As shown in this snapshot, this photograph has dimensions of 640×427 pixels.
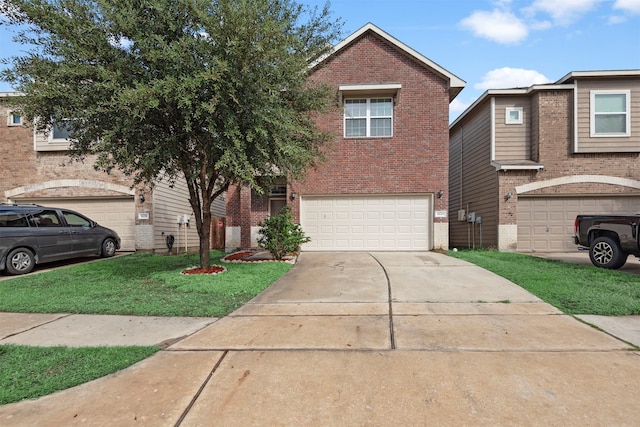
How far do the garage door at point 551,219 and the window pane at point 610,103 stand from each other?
308cm

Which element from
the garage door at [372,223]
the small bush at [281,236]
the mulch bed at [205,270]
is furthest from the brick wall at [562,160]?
the mulch bed at [205,270]

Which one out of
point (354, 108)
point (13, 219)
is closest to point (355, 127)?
point (354, 108)

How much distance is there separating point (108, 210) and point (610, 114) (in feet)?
60.2

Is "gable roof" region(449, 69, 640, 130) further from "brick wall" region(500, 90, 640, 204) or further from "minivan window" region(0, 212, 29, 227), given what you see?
"minivan window" region(0, 212, 29, 227)

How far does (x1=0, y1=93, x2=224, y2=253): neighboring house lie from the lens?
13.4 m

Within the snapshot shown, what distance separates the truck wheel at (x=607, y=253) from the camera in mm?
8359

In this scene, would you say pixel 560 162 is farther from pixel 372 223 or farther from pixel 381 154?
pixel 372 223

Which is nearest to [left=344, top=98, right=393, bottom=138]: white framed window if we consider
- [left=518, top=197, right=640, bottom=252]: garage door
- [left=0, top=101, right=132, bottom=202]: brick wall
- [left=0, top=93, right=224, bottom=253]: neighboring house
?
[left=518, top=197, right=640, bottom=252]: garage door

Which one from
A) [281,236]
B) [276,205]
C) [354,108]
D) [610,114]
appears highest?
[354,108]

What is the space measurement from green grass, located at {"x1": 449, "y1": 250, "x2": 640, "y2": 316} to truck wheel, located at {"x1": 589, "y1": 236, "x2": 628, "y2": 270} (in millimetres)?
429

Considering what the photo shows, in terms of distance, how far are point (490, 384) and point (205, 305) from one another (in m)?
4.19

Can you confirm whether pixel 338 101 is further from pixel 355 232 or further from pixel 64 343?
pixel 64 343

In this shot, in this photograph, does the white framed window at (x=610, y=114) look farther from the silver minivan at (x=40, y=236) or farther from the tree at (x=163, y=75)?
the silver minivan at (x=40, y=236)

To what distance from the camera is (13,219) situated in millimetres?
9133
